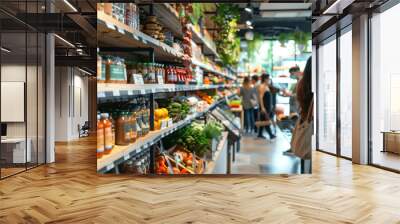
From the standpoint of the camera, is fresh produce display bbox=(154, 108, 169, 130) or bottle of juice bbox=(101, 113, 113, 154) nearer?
bottle of juice bbox=(101, 113, 113, 154)

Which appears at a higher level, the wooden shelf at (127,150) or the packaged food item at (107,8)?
the packaged food item at (107,8)

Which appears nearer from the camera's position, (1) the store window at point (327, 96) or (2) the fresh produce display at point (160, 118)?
(2) the fresh produce display at point (160, 118)

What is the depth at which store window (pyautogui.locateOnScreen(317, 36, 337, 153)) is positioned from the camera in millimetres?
8508

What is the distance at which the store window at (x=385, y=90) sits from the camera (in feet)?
19.9

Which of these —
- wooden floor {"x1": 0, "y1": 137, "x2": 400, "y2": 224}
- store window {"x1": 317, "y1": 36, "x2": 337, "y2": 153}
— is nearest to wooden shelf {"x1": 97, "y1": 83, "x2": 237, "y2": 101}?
wooden floor {"x1": 0, "y1": 137, "x2": 400, "y2": 224}

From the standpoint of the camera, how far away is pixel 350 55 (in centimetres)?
750

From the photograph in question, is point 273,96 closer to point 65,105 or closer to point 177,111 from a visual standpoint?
point 177,111

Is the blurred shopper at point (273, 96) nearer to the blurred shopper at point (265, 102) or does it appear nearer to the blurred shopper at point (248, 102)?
the blurred shopper at point (265, 102)

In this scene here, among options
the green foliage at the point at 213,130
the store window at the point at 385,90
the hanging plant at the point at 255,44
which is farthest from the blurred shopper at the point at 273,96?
the store window at the point at 385,90

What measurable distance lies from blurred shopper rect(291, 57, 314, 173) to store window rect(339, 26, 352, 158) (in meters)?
2.95

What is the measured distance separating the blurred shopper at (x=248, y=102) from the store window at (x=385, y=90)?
2.41m

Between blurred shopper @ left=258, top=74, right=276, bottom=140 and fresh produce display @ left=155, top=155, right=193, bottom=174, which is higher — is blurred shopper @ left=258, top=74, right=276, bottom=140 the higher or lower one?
the higher one

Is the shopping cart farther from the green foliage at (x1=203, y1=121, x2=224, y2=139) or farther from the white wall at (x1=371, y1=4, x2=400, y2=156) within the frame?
the white wall at (x1=371, y1=4, x2=400, y2=156)

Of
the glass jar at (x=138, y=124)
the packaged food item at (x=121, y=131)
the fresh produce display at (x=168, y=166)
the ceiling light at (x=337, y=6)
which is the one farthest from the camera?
the ceiling light at (x=337, y=6)
